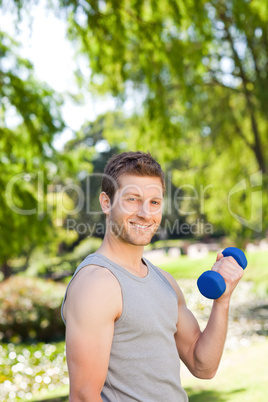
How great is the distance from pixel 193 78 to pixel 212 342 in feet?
26.0

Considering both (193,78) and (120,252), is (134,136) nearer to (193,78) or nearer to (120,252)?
(193,78)

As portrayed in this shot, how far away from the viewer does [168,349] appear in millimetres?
1620

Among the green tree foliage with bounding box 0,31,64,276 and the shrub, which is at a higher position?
the green tree foliage with bounding box 0,31,64,276

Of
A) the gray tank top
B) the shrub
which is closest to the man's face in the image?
the gray tank top

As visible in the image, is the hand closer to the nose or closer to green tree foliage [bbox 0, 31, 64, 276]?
the nose

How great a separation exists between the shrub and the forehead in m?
8.93

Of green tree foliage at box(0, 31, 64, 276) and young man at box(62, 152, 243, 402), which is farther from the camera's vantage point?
green tree foliage at box(0, 31, 64, 276)

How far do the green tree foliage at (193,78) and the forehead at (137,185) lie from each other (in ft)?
10.7

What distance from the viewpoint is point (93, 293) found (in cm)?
142

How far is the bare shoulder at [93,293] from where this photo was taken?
4.62 ft

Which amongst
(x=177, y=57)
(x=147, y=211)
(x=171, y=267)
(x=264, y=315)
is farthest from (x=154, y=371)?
(x=171, y=267)

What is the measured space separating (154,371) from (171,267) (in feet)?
74.2

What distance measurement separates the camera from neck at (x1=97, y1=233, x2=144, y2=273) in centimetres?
166

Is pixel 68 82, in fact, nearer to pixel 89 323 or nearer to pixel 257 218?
pixel 257 218
